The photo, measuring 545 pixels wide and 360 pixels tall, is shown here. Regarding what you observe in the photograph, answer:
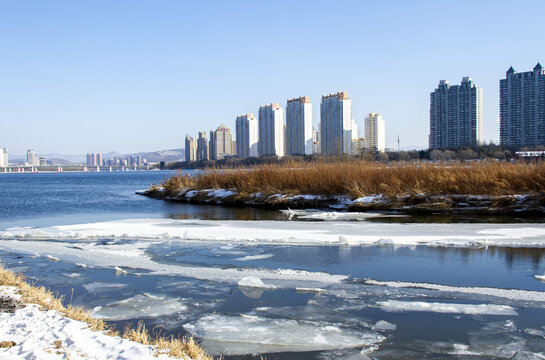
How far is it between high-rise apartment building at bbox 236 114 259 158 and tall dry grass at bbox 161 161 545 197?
124 m

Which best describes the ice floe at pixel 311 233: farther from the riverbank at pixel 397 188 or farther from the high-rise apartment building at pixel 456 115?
the high-rise apartment building at pixel 456 115

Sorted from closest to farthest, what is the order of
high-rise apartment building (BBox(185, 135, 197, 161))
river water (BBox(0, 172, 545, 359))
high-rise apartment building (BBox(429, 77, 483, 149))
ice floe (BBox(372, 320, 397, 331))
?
river water (BBox(0, 172, 545, 359))
ice floe (BBox(372, 320, 397, 331))
high-rise apartment building (BBox(429, 77, 483, 149))
high-rise apartment building (BBox(185, 135, 197, 161))

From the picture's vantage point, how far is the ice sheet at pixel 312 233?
9492 mm

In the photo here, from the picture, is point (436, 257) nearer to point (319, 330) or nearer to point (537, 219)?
point (319, 330)

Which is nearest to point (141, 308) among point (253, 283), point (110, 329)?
point (110, 329)

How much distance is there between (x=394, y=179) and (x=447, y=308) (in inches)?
515

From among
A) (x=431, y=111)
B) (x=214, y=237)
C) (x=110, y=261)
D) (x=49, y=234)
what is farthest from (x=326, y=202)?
(x=431, y=111)

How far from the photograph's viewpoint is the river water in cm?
421

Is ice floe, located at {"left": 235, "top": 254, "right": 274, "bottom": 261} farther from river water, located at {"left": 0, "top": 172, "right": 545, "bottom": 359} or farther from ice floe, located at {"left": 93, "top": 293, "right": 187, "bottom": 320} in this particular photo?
ice floe, located at {"left": 93, "top": 293, "right": 187, "bottom": 320}

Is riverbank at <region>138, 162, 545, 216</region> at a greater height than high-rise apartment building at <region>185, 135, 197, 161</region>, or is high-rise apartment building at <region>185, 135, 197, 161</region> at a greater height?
high-rise apartment building at <region>185, 135, 197, 161</region>

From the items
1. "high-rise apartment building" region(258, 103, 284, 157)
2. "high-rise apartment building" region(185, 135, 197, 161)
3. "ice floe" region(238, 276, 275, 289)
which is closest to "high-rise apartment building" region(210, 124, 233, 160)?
"high-rise apartment building" region(185, 135, 197, 161)

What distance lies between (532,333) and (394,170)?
48.2 ft

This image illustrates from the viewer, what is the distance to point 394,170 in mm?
18656

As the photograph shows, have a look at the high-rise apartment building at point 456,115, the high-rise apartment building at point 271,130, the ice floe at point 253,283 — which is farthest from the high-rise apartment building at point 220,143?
the ice floe at point 253,283
